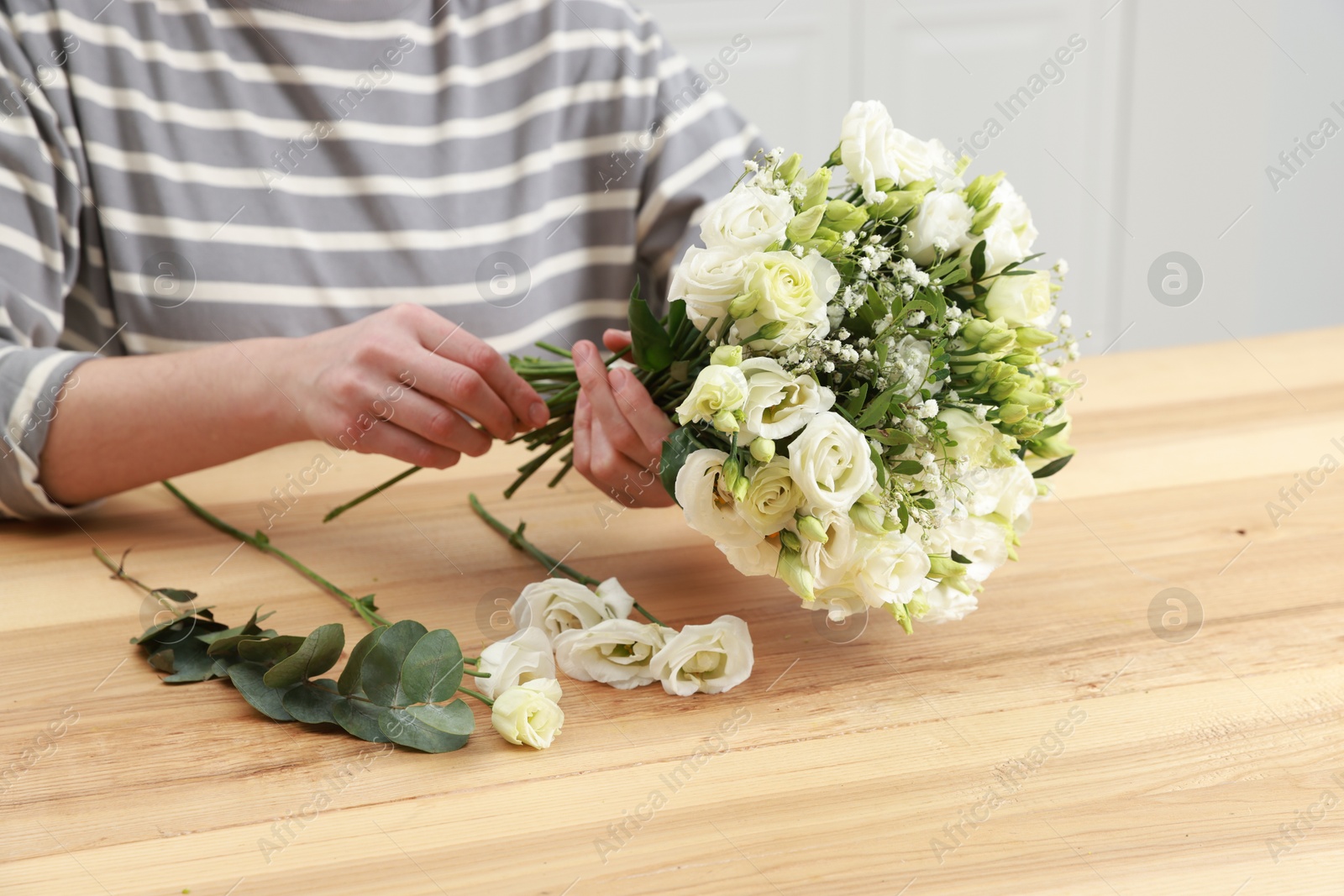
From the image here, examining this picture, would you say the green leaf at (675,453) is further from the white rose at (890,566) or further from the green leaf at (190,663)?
the green leaf at (190,663)

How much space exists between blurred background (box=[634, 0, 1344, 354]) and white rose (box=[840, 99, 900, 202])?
1958mm

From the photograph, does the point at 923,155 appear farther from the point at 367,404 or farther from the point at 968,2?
the point at 968,2

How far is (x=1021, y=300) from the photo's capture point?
66 cm

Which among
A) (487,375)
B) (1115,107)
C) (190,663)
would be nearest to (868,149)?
(487,375)

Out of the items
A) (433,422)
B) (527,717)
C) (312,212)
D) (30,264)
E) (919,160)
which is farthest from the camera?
(312,212)

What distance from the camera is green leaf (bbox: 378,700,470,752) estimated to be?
0.59 meters

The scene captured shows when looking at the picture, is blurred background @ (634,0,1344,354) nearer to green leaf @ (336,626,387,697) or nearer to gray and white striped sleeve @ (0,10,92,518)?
gray and white striped sleeve @ (0,10,92,518)

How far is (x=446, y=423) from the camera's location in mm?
825

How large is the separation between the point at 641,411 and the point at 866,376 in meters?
0.17

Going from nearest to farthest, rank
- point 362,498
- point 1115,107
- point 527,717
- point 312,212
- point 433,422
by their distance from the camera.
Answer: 1. point 527,717
2. point 433,422
3. point 362,498
4. point 312,212
5. point 1115,107

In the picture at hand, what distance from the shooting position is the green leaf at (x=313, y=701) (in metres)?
0.61

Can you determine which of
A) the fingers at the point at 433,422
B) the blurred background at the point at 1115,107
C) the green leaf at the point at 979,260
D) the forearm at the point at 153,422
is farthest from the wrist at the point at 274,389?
the blurred background at the point at 1115,107

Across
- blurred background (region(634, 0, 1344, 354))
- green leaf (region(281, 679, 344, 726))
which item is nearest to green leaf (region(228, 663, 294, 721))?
green leaf (region(281, 679, 344, 726))

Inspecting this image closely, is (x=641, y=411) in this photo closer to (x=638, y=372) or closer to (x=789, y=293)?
(x=638, y=372)
